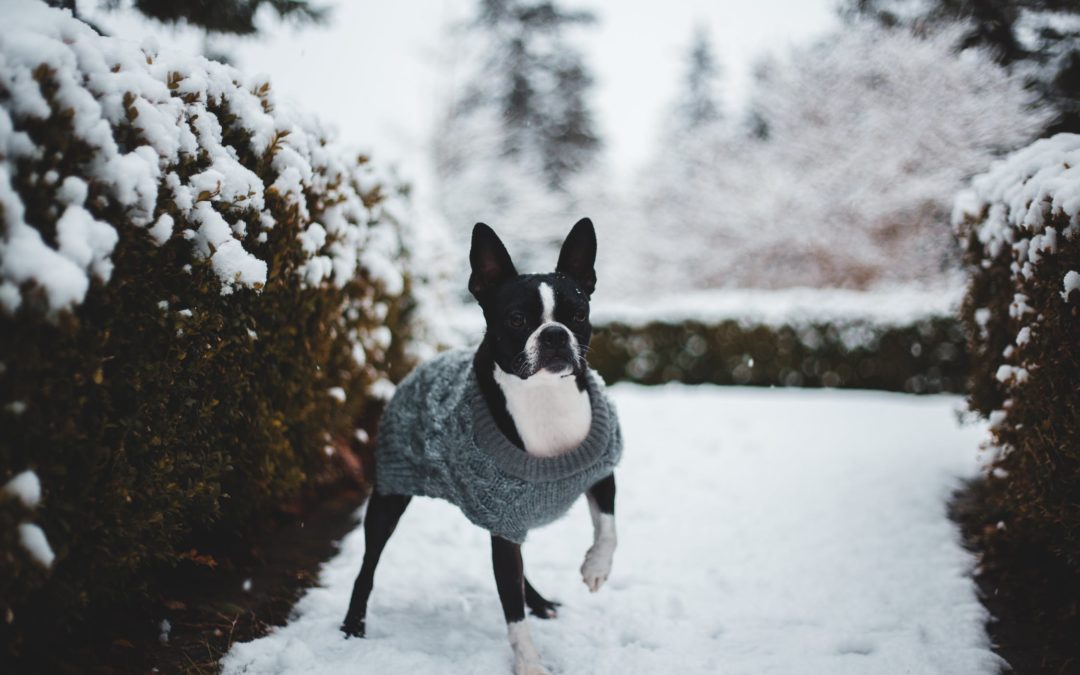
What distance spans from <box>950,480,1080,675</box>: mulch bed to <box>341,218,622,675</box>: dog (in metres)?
1.84

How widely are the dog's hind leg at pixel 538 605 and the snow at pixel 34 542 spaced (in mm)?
2111

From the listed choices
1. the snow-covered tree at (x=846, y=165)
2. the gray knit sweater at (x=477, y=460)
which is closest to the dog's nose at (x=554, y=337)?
the gray knit sweater at (x=477, y=460)

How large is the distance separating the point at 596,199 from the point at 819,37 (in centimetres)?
934

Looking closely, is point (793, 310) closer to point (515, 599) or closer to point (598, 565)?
point (598, 565)

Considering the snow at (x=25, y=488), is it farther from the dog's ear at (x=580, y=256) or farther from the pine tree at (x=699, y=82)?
the pine tree at (x=699, y=82)

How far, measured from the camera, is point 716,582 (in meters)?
3.82

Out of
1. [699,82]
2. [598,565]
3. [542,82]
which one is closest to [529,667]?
[598,565]

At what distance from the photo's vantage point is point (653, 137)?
2877cm

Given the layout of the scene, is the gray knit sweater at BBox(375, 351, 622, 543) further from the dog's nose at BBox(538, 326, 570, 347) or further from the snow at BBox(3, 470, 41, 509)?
the snow at BBox(3, 470, 41, 509)

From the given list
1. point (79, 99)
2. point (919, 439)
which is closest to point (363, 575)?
point (79, 99)

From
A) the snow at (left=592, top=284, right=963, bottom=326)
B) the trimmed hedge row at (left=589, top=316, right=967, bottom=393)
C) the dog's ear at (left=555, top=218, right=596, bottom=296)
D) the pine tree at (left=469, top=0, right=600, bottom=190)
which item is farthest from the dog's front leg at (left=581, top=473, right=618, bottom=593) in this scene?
the pine tree at (left=469, top=0, right=600, bottom=190)

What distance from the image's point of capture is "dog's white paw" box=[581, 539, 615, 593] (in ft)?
8.80

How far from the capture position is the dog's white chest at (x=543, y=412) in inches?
103

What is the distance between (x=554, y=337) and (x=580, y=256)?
2.01 ft
